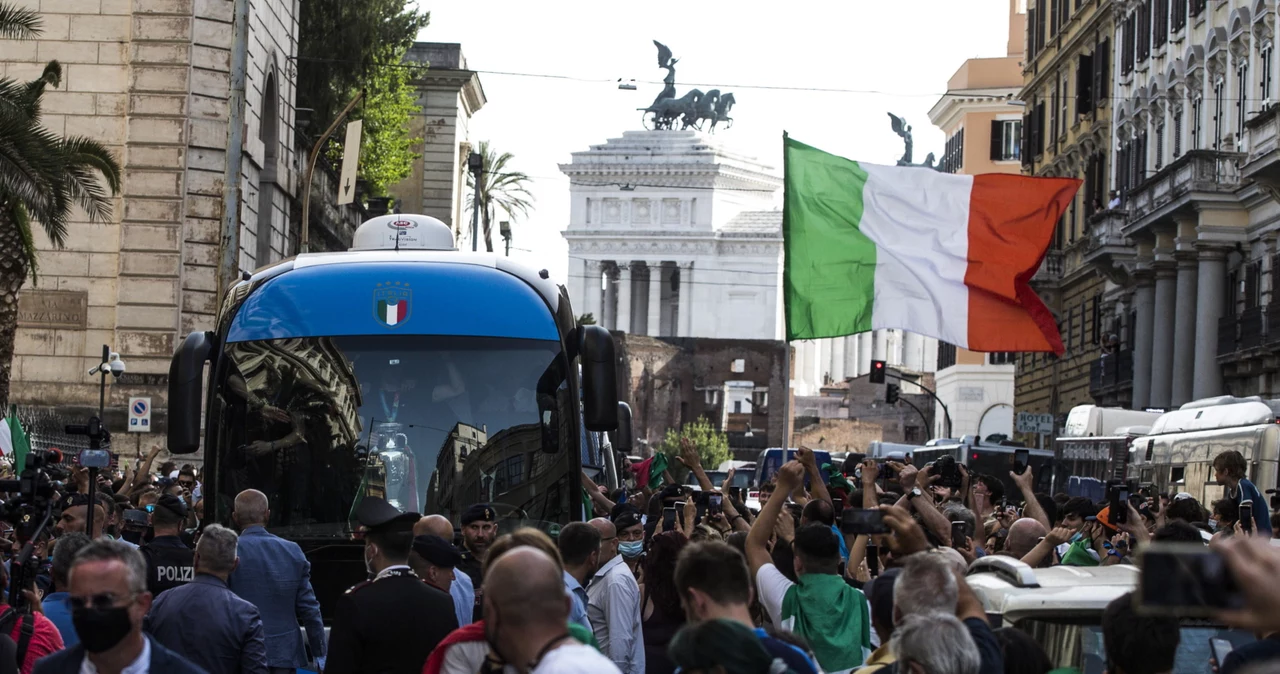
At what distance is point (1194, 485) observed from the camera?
26.6m

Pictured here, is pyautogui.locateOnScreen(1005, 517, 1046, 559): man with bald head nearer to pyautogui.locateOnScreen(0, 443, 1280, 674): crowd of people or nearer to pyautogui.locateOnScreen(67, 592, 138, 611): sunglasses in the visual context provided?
pyautogui.locateOnScreen(0, 443, 1280, 674): crowd of people

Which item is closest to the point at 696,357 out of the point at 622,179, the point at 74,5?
the point at 622,179

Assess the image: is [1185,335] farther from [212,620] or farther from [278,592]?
[212,620]

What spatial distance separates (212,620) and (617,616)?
1702 millimetres

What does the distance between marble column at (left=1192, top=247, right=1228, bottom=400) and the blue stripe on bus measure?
2717cm

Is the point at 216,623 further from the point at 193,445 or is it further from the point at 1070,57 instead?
the point at 1070,57

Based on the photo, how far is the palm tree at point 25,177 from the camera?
20469 mm

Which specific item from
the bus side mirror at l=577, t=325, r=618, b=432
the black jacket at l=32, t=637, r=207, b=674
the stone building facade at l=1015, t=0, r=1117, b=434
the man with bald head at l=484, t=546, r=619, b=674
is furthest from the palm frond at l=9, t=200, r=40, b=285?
the stone building facade at l=1015, t=0, r=1117, b=434

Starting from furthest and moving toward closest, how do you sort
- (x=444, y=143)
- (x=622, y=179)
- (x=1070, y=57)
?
(x=622, y=179) → (x=444, y=143) → (x=1070, y=57)

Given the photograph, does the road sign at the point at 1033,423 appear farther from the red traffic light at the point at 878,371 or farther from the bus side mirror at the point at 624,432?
the red traffic light at the point at 878,371

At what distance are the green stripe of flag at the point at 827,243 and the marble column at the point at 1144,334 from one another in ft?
85.3

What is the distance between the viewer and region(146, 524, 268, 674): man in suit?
7586 mm

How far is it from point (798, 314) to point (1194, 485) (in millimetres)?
11945

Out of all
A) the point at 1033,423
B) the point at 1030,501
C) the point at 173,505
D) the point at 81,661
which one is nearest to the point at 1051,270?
the point at 1033,423
